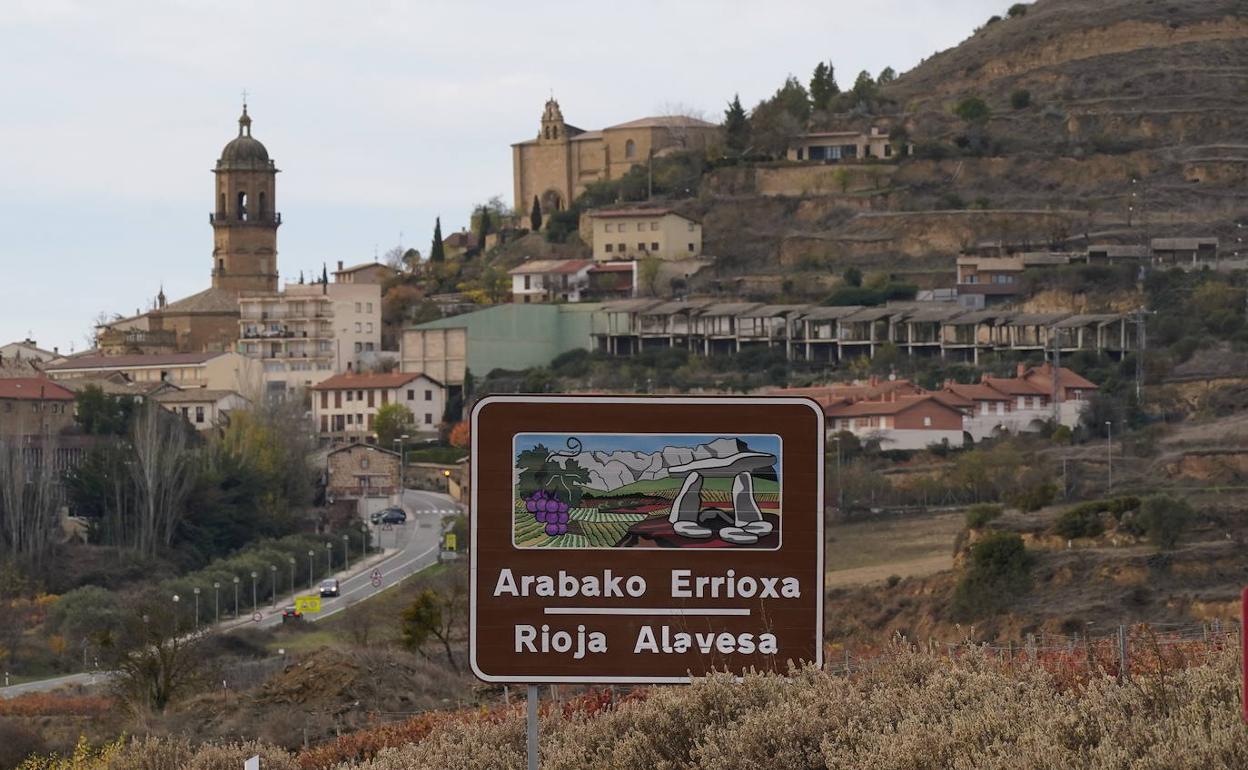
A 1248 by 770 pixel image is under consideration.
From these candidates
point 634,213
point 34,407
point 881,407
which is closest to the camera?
point 881,407

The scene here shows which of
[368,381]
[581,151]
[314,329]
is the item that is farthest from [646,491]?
[581,151]

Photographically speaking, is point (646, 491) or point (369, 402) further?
point (369, 402)

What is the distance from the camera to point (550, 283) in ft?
332

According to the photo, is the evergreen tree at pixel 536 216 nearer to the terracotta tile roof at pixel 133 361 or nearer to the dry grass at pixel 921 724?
the terracotta tile roof at pixel 133 361

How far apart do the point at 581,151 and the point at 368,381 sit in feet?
94.0

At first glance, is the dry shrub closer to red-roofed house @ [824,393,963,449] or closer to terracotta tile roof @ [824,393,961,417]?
red-roofed house @ [824,393,963,449]

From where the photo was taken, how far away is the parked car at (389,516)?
7231 cm

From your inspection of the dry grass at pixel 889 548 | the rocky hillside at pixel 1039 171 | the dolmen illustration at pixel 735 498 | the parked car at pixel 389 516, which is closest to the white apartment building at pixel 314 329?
the rocky hillside at pixel 1039 171

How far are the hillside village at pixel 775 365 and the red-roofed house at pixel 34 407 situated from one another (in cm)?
20

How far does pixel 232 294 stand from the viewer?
11356cm

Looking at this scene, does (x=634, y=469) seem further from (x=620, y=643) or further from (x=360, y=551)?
(x=360, y=551)

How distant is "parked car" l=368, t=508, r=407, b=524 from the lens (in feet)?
237

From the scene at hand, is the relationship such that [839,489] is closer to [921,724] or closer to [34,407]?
[34,407]

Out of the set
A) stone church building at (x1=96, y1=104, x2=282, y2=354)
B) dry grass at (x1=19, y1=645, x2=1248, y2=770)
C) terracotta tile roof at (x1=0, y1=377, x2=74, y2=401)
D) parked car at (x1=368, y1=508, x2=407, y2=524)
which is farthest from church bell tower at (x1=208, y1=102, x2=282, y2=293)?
dry grass at (x1=19, y1=645, x2=1248, y2=770)
